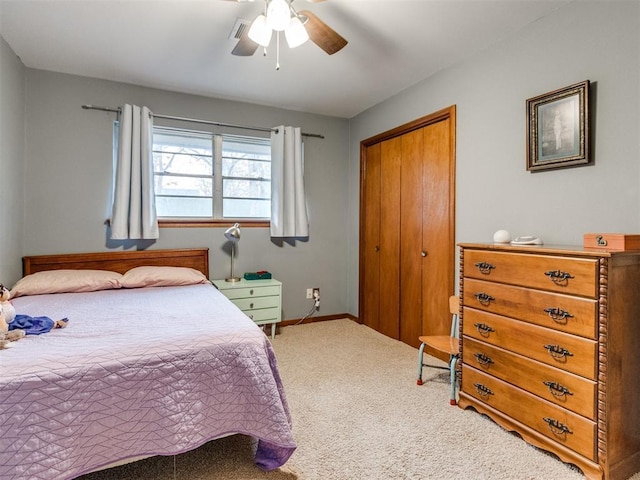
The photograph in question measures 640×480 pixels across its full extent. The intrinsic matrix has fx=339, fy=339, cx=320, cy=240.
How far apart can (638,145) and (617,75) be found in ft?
1.31

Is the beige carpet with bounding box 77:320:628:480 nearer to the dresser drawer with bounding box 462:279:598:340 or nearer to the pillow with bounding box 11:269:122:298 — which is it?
the dresser drawer with bounding box 462:279:598:340

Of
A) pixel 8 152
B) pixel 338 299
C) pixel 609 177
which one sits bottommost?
pixel 338 299

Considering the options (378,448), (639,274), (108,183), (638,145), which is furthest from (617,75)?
(108,183)

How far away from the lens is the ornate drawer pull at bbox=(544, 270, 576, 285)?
157 cm

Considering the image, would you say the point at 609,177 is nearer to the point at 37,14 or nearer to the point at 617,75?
the point at 617,75

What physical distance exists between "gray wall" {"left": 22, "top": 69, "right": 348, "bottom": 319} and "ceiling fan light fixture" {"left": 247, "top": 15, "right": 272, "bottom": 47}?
1902 millimetres

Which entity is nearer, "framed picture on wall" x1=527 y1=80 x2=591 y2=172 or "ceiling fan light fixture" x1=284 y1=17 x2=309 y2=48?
"ceiling fan light fixture" x1=284 y1=17 x2=309 y2=48

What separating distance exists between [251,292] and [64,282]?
150 cm

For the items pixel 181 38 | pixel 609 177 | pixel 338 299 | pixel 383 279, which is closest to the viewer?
pixel 609 177

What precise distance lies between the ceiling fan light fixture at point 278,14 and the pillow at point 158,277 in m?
2.12

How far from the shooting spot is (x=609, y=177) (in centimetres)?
182

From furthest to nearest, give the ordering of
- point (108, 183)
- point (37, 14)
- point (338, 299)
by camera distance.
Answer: point (338, 299), point (108, 183), point (37, 14)

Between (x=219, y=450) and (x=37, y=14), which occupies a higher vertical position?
(x=37, y=14)

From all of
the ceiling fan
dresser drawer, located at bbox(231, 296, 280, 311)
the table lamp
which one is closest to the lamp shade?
the table lamp
